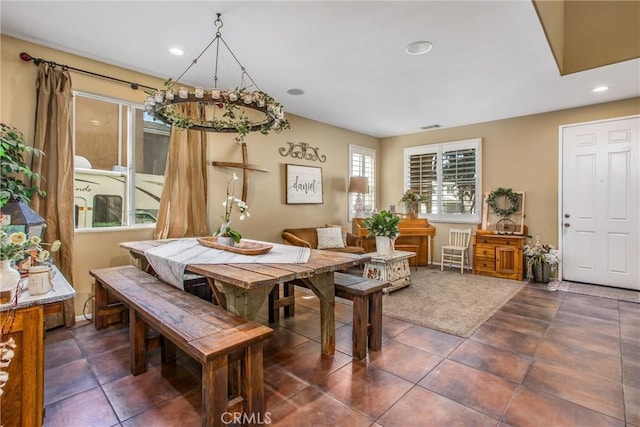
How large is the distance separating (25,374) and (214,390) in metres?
0.82

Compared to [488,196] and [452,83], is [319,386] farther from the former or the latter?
[488,196]

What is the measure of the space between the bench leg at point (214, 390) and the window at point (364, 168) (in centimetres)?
489

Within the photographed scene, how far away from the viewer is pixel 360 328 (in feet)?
7.79

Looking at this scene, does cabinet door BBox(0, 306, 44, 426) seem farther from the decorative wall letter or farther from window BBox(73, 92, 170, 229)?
the decorative wall letter

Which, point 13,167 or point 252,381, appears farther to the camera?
point 13,167

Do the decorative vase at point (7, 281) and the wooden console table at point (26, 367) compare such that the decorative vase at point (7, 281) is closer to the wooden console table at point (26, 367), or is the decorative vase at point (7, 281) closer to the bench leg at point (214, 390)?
the wooden console table at point (26, 367)

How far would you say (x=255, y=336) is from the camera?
5.21 ft

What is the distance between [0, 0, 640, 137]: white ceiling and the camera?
238cm

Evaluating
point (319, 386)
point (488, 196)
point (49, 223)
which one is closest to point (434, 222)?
point (488, 196)

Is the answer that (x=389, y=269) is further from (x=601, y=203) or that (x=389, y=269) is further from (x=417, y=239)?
(x=601, y=203)

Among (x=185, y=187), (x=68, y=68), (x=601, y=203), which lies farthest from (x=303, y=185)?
(x=601, y=203)

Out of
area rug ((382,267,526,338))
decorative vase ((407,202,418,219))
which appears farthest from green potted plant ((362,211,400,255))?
decorative vase ((407,202,418,219))

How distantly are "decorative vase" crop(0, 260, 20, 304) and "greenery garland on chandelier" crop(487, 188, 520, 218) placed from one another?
5.77m

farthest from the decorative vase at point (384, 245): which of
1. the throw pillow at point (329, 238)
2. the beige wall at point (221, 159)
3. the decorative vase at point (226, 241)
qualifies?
the decorative vase at point (226, 241)
